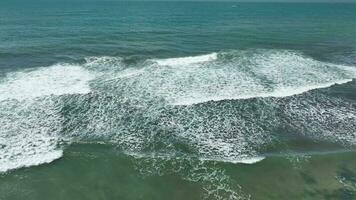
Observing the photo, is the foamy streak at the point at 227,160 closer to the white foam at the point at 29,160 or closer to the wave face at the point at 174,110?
the wave face at the point at 174,110

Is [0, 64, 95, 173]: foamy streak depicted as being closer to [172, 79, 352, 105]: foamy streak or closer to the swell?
the swell

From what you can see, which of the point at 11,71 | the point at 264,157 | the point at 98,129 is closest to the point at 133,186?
the point at 98,129

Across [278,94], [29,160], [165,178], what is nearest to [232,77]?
[278,94]

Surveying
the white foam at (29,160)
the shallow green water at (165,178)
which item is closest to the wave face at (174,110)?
the white foam at (29,160)

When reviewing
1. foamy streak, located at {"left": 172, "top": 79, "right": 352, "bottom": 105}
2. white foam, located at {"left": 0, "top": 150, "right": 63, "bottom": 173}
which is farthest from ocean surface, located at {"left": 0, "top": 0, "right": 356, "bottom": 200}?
foamy streak, located at {"left": 172, "top": 79, "right": 352, "bottom": 105}

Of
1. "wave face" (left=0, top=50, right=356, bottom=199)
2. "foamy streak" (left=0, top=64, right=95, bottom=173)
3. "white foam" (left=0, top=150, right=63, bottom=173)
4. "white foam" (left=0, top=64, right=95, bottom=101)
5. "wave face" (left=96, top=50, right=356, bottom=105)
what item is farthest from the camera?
"wave face" (left=96, top=50, right=356, bottom=105)
